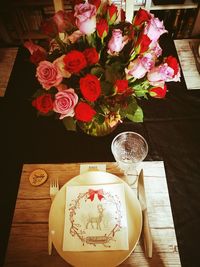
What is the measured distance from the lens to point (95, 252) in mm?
740

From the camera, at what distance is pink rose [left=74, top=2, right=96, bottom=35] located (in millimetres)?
665

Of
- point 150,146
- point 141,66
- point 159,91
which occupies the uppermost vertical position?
point 141,66

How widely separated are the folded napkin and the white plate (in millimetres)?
12

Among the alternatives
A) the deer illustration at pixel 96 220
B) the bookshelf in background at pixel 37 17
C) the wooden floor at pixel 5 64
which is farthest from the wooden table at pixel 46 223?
the bookshelf in background at pixel 37 17

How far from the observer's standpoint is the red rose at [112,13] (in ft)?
2.47

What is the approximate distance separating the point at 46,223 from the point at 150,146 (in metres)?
0.53

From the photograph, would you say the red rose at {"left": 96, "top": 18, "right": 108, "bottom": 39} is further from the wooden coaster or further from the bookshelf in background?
the bookshelf in background

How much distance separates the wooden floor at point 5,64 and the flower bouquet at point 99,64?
0.69m

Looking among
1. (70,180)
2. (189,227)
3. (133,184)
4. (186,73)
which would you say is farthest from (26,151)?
(186,73)

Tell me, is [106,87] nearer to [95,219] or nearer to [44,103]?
[44,103]

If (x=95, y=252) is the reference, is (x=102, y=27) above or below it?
above

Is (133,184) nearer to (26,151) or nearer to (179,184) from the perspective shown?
(179,184)

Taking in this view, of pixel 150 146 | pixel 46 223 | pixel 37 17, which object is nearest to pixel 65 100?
pixel 46 223

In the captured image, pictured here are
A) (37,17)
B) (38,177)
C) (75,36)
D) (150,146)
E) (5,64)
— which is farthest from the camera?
(37,17)
